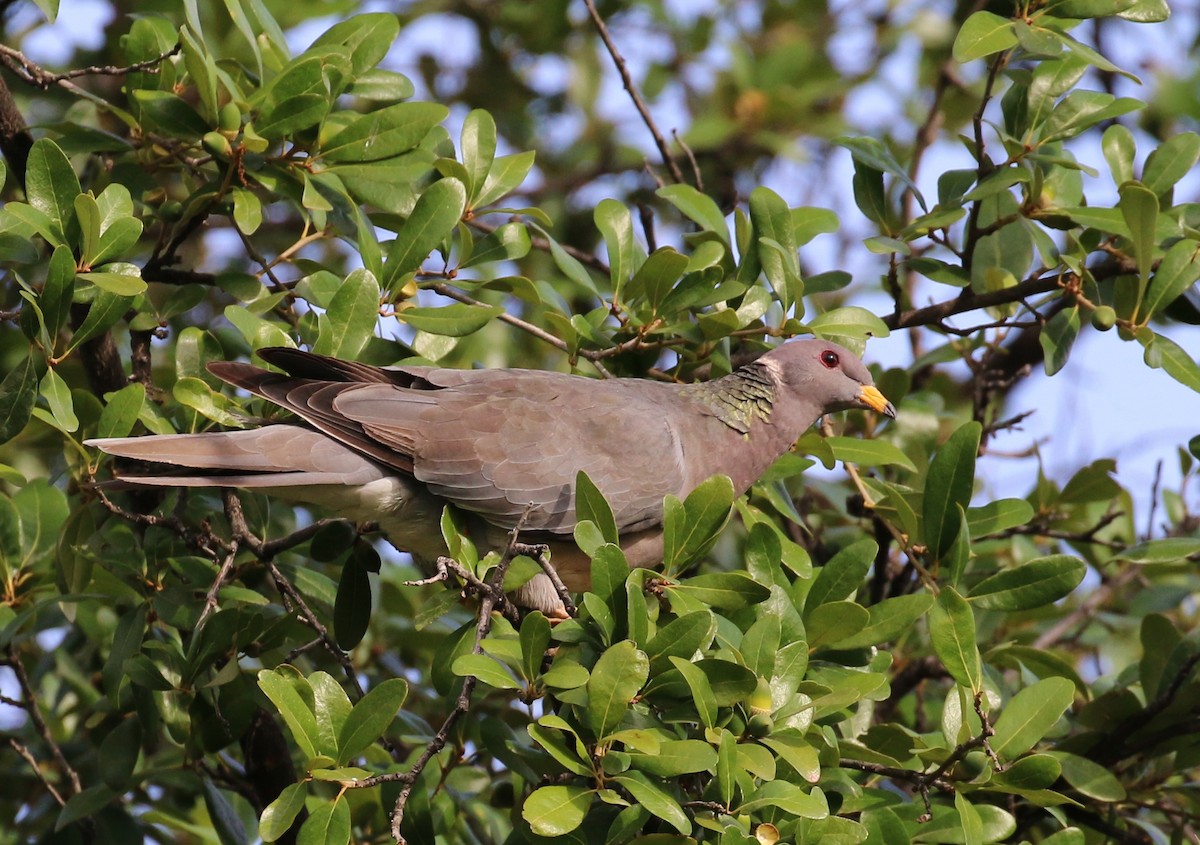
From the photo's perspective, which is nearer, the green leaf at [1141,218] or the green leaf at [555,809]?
the green leaf at [555,809]

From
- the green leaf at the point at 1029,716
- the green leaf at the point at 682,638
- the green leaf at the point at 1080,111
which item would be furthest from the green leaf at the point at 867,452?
the green leaf at the point at 682,638

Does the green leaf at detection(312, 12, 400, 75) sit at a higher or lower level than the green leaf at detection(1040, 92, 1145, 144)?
higher

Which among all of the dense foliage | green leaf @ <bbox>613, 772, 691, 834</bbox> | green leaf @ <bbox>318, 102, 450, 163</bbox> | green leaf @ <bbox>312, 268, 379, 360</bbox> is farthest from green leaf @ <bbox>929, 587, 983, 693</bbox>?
green leaf @ <bbox>318, 102, 450, 163</bbox>

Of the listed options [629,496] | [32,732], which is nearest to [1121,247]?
[629,496]

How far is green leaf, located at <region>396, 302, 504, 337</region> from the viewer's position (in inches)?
132

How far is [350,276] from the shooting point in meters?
3.27

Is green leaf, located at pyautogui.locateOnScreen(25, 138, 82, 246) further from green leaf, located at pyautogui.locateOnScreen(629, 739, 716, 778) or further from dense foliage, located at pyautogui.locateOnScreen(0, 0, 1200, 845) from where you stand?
green leaf, located at pyautogui.locateOnScreen(629, 739, 716, 778)

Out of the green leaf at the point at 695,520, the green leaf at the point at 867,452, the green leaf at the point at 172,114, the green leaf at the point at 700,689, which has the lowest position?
the green leaf at the point at 867,452

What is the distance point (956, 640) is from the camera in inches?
112

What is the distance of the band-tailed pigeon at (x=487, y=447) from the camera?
3273 mm

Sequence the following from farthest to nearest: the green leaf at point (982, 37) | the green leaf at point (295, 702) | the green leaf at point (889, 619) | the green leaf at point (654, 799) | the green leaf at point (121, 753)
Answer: the green leaf at point (121, 753) < the green leaf at point (982, 37) < the green leaf at point (889, 619) < the green leaf at point (295, 702) < the green leaf at point (654, 799)

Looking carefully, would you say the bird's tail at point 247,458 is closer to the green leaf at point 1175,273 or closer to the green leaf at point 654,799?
the green leaf at point 654,799

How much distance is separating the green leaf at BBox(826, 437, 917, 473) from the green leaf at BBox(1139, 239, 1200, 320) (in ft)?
2.59

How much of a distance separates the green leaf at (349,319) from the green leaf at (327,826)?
1306mm
